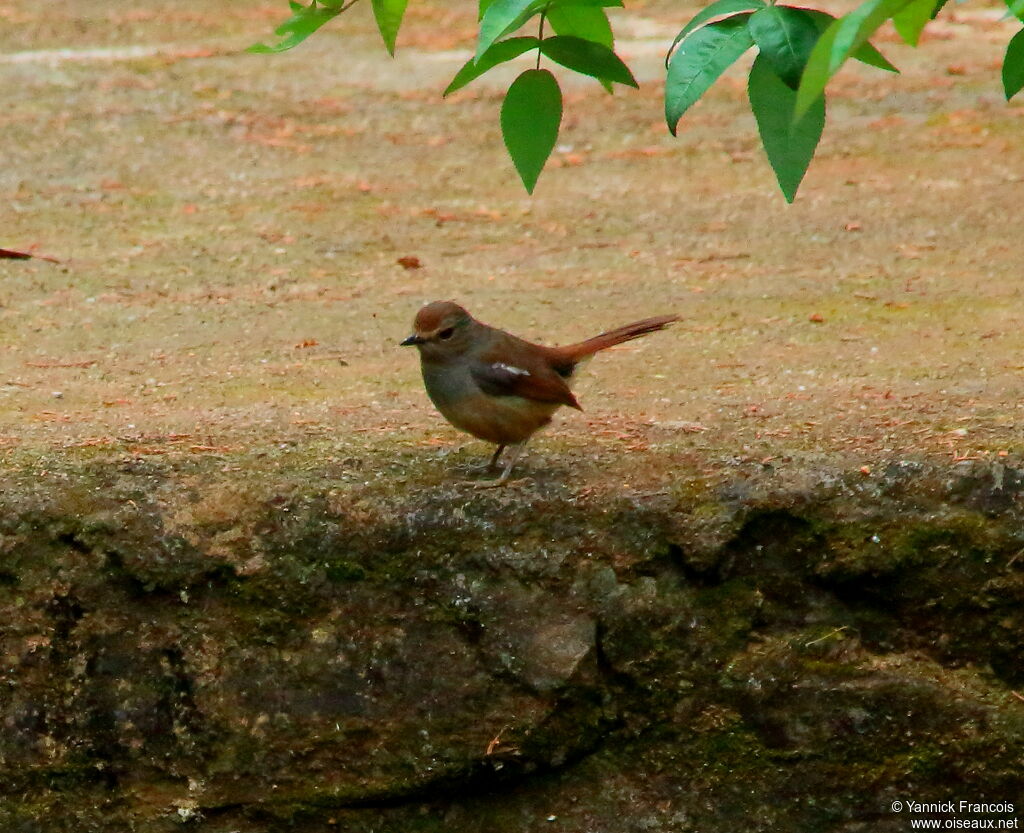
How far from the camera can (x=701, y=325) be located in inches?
197

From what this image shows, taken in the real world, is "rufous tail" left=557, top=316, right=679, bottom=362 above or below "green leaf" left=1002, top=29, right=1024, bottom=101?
below

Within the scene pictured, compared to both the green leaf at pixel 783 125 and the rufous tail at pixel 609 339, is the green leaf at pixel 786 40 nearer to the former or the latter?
the green leaf at pixel 783 125

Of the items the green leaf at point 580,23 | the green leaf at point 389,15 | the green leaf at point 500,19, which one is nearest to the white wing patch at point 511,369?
the green leaf at point 580,23

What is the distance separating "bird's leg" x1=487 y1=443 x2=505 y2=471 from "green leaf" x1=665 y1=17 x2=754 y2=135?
139 cm

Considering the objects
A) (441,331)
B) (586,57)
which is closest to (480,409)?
(441,331)

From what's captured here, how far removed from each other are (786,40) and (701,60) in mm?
147

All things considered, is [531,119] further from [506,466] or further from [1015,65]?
[506,466]

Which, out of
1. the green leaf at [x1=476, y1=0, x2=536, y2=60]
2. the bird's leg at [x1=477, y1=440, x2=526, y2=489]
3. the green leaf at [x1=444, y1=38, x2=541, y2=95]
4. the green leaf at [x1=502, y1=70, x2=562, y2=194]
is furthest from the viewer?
the bird's leg at [x1=477, y1=440, x2=526, y2=489]

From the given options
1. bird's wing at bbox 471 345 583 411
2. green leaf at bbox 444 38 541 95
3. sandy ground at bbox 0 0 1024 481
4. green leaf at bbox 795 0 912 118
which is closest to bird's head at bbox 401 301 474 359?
bird's wing at bbox 471 345 583 411

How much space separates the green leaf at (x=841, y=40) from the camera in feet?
5.97

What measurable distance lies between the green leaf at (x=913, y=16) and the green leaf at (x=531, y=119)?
0.74 meters

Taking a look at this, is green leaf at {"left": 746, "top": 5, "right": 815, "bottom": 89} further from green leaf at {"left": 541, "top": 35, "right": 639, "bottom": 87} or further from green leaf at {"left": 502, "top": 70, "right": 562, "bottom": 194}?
green leaf at {"left": 502, "top": 70, "right": 562, "bottom": 194}

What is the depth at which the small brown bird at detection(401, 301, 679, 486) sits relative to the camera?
3807mm

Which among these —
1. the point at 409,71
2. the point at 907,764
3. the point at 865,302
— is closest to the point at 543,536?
the point at 907,764
